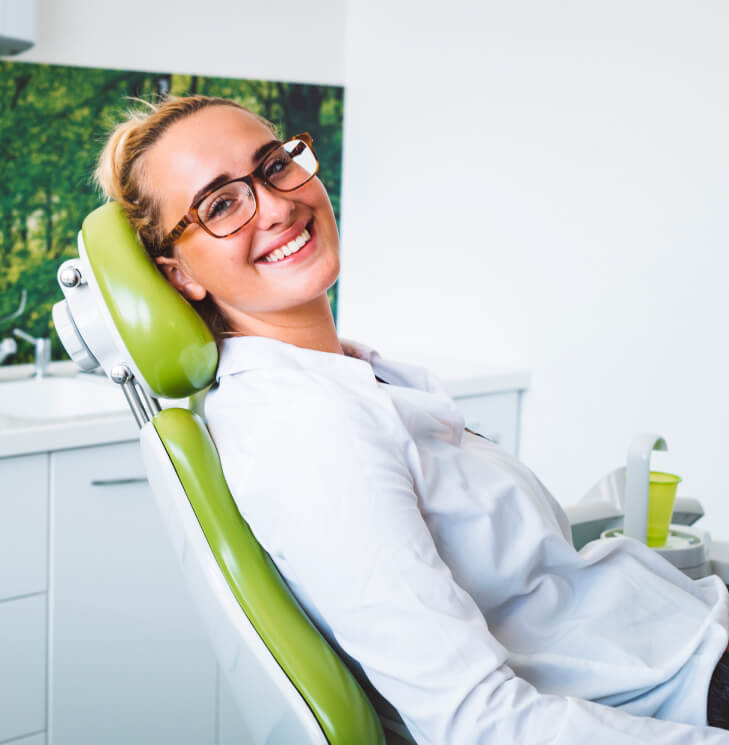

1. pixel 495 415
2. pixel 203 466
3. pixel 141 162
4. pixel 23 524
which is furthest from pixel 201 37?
pixel 203 466

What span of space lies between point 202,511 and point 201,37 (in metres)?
1.99

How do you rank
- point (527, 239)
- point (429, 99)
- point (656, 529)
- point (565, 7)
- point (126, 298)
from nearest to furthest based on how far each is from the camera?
1. point (126, 298)
2. point (656, 529)
3. point (565, 7)
4. point (527, 239)
5. point (429, 99)

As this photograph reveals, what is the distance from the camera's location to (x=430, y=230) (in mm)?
2793

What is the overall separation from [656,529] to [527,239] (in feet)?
3.97

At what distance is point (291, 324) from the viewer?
1240mm

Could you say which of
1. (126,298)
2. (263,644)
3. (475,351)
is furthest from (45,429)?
(475,351)

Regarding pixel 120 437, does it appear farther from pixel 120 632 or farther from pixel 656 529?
pixel 656 529

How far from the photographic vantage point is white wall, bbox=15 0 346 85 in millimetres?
2443

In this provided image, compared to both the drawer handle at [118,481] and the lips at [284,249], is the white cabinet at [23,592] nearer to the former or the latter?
the drawer handle at [118,481]

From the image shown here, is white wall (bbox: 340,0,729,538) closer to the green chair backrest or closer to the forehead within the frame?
the forehead

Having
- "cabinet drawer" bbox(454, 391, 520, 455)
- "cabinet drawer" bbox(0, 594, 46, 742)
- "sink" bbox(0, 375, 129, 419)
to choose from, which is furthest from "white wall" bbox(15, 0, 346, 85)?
"cabinet drawer" bbox(0, 594, 46, 742)

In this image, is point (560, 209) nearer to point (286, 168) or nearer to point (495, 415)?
point (495, 415)

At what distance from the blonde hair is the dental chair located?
0.16 feet

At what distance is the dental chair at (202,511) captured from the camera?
0.94 meters
